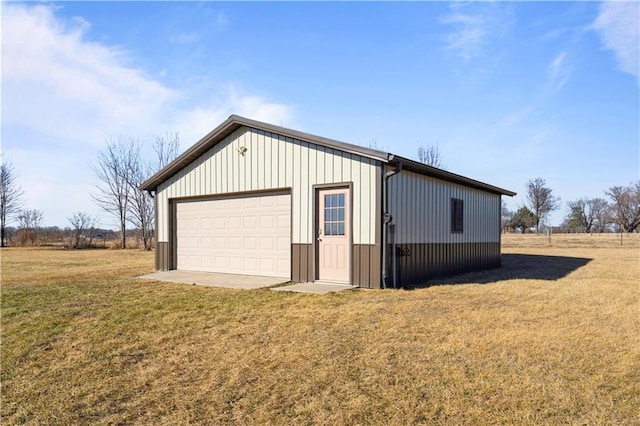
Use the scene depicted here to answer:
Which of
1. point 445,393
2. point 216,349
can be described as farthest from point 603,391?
point 216,349

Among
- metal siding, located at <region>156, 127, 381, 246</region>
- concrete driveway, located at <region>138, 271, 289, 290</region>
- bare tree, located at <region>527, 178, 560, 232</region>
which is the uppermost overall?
bare tree, located at <region>527, 178, 560, 232</region>

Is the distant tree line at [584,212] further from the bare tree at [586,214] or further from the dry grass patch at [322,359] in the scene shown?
the dry grass patch at [322,359]

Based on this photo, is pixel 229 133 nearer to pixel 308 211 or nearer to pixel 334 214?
pixel 308 211

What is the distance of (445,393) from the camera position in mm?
3232

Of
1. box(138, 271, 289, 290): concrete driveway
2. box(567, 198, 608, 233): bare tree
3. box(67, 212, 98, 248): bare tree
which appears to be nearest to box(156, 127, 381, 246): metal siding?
box(138, 271, 289, 290): concrete driveway

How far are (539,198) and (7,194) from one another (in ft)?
196

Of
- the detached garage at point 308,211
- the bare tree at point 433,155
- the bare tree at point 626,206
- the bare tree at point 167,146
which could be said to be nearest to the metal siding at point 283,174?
the detached garage at point 308,211

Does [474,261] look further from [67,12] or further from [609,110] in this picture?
[67,12]

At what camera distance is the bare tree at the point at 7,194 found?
30719 millimetres

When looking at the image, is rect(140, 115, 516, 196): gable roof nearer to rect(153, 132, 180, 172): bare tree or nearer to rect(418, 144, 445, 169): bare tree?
rect(418, 144, 445, 169): bare tree

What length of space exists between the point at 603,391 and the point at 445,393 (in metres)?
1.25

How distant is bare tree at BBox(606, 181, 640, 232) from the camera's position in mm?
56244

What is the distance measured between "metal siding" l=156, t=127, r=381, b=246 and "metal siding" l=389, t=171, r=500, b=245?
0.68 meters

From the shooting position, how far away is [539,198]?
187 ft
